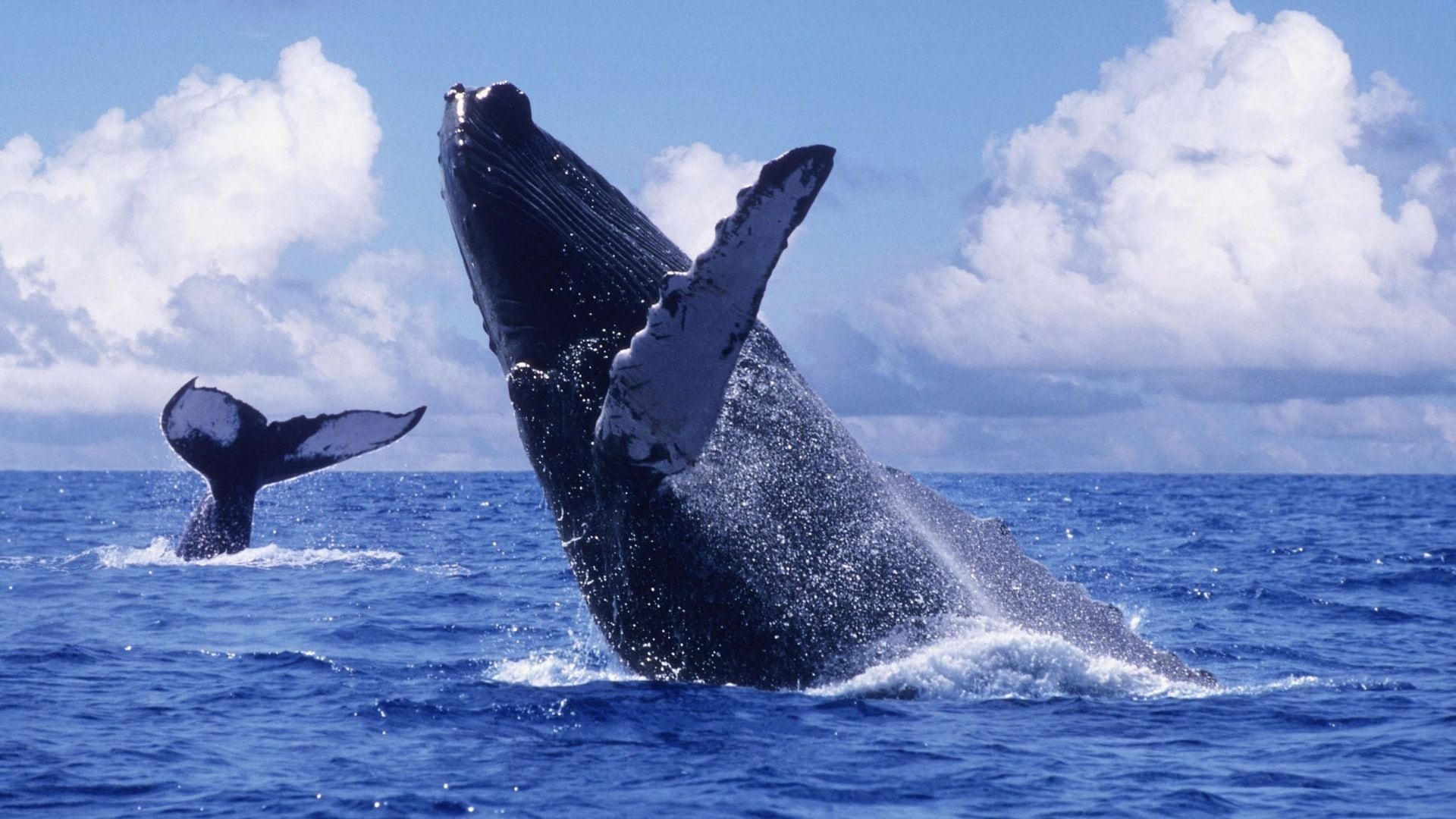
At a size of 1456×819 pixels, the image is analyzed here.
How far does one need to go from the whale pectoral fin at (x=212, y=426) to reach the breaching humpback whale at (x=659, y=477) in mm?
8124

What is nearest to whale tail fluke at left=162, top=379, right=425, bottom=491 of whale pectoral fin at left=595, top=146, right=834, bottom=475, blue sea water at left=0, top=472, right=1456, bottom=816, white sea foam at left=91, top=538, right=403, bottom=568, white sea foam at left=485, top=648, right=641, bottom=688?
blue sea water at left=0, top=472, right=1456, bottom=816

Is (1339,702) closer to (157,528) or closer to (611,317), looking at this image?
(611,317)

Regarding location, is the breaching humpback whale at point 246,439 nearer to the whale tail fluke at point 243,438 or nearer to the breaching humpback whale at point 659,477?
the whale tail fluke at point 243,438

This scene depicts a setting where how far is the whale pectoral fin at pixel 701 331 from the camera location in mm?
6055

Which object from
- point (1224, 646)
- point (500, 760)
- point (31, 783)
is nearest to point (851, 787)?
point (500, 760)

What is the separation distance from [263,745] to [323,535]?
19230mm

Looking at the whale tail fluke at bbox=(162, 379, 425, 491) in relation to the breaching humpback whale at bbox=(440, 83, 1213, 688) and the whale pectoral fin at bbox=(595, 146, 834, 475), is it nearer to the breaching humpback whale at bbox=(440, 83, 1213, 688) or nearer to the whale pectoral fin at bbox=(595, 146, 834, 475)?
the breaching humpback whale at bbox=(440, 83, 1213, 688)

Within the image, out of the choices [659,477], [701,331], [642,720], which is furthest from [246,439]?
[701,331]

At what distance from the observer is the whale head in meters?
7.27

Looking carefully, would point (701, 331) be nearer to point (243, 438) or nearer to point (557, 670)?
point (557, 670)

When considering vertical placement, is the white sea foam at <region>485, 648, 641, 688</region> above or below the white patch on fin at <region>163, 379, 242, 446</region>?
below

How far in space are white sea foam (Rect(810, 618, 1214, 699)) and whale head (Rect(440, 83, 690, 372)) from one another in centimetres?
212

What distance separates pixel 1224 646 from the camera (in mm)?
Answer: 12164

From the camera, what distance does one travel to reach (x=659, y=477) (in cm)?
688
